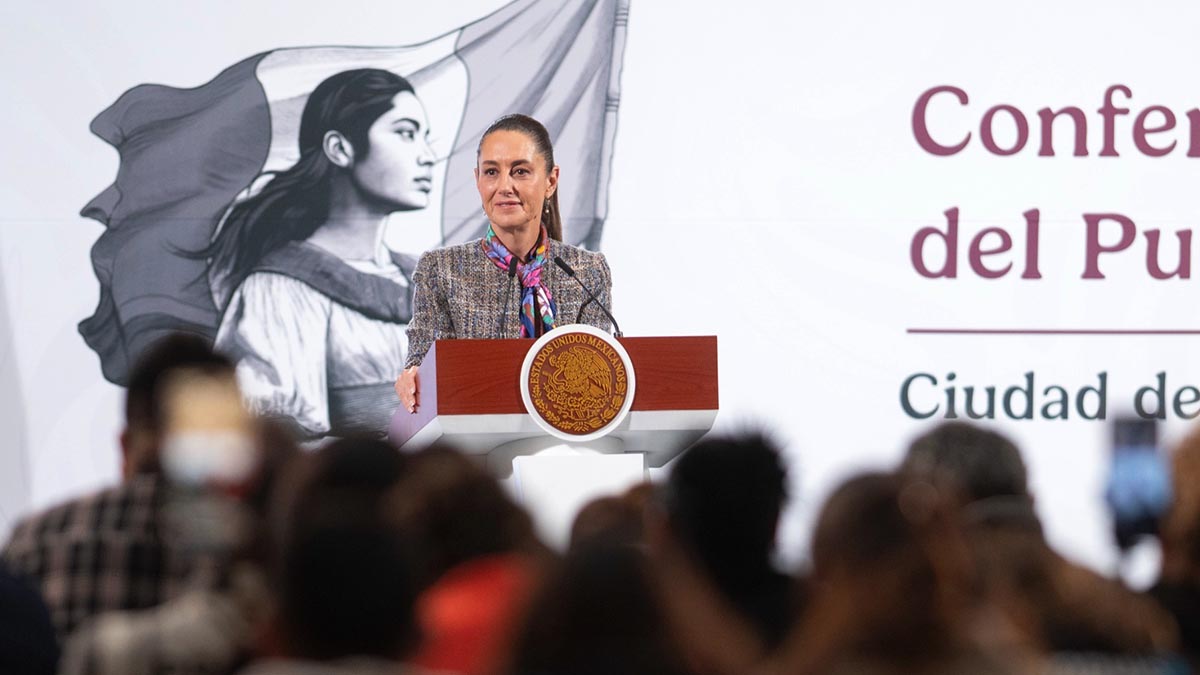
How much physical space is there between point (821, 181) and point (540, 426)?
2.92 meters

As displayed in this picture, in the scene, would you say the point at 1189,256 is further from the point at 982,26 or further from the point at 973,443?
the point at 973,443

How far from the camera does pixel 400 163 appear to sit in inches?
242

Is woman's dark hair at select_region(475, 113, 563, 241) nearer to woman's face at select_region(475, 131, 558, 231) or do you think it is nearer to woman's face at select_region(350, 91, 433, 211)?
woman's face at select_region(475, 131, 558, 231)

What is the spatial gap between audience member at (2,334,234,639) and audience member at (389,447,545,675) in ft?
1.08

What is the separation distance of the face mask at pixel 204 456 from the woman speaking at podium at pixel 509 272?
1956 millimetres

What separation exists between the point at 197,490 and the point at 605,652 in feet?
2.98

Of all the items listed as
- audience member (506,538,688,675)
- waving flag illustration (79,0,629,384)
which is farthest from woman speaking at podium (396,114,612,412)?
audience member (506,538,688,675)

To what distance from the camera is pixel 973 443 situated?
2367mm

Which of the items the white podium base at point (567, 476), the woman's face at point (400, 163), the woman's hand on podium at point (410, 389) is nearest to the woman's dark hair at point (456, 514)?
the white podium base at point (567, 476)

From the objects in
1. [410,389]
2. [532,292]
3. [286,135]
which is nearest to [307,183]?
[286,135]

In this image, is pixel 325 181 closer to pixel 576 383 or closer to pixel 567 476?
pixel 576 383

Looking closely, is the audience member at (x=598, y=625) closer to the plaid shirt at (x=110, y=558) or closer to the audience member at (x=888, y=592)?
the audience member at (x=888, y=592)

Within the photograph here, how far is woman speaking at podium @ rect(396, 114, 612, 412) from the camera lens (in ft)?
13.6

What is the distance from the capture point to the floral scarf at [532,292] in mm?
4125
